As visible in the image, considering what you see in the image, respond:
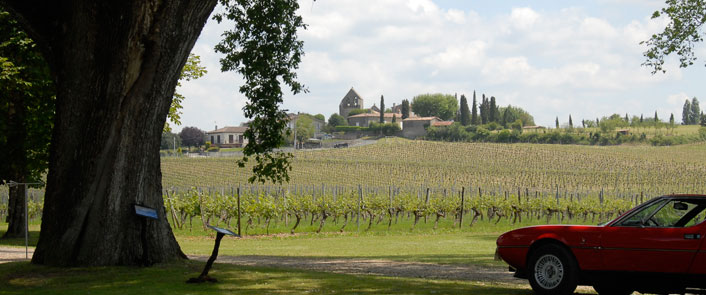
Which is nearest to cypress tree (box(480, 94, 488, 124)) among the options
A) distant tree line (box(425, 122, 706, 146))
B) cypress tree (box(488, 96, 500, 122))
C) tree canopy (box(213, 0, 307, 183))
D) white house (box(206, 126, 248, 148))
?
cypress tree (box(488, 96, 500, 122))

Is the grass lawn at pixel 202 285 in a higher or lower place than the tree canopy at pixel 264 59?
lower

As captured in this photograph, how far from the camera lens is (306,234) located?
3291 cm

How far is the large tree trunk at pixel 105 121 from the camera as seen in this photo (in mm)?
11695

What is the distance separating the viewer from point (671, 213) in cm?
904

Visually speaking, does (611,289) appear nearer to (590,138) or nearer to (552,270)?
(552,270)

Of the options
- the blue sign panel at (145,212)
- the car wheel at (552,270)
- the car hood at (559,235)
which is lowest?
the car wheel at (552,270)

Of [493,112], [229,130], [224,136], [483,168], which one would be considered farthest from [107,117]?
[229,130]

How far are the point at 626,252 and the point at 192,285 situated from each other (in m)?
5.52

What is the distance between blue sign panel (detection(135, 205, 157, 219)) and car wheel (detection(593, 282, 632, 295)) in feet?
21.0

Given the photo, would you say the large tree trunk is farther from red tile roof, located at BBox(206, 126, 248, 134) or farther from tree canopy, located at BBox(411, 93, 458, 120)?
tree canopy, located at BBox(411, 93, 458, 120)

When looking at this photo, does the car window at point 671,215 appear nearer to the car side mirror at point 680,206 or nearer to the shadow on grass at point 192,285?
the car side mirror at point 680,206

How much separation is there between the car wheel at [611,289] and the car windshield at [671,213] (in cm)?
83

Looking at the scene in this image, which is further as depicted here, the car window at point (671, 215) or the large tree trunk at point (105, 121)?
the large tree trunk at point (105, 121)

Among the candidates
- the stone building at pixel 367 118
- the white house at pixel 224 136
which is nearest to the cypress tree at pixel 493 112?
the stone building at pixel 367 118
